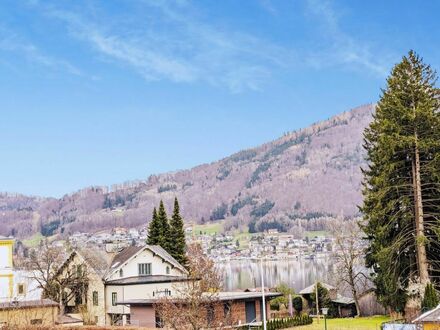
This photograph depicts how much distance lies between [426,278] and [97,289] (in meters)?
32.6

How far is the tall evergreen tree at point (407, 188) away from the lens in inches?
1839

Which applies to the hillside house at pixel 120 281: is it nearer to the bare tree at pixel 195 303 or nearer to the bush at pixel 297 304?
the bare tree at pixel 195 303

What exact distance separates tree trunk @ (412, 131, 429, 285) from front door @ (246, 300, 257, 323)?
17.2 m

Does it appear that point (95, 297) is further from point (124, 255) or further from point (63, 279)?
point (124, 255)

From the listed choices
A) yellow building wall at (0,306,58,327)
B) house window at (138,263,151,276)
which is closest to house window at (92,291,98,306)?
house window at (138,263,151,276)

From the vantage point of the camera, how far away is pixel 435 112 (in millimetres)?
49562

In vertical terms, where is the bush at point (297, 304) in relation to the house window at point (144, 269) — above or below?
below

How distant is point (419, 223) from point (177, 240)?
37.8m

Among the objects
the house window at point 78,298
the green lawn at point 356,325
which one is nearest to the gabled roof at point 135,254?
the house window at point 78,298

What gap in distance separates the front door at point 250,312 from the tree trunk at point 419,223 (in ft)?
56.3

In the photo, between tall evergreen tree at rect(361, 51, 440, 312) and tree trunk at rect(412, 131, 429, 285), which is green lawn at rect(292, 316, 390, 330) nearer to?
tall evergreen tree at rect(361, 51, 440, 312)

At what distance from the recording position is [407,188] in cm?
4819

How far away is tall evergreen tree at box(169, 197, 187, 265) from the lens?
77562mm

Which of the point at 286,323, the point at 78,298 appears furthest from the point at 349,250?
the point at 78,298
